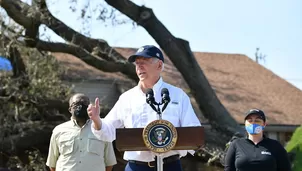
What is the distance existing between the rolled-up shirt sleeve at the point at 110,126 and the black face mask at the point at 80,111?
1419 millimetres

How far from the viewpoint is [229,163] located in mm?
5324

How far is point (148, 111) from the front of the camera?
3863mm

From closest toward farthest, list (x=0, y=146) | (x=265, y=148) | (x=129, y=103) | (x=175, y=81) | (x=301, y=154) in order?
(x=129, y=103) < (x=265, y=148) < (x=301, y=154) < (x=0, y=146) < (x=175, y=81)

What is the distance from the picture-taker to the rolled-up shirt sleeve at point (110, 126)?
3.76 meters

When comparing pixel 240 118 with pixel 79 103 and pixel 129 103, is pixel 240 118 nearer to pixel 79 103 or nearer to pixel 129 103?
pixel 79 103

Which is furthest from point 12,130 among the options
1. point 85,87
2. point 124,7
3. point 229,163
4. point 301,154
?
point 229,163

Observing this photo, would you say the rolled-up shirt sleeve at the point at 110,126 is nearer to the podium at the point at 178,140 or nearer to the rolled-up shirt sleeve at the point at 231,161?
the podium at the point at 178,140

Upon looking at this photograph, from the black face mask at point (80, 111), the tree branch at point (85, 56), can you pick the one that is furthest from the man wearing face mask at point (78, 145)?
the tree branch at point (85, 56)

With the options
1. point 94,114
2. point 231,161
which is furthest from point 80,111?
point 94,114

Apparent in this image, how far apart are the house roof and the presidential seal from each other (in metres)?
12.7

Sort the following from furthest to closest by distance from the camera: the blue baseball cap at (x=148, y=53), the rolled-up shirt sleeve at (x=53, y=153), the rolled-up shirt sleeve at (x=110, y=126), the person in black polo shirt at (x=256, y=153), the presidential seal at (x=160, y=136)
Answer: the rolled-up shirt sleeve at (x=53, y=153)
the person in black polo shirt at (x=256, y=153)
the blue baseball cap at (x=148, y=53)
the rolled-up shirt sleeve at (x=110, y=126)
the presidential seal at (x=160, y=136)

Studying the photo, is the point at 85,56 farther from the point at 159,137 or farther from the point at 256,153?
the point at 159,137

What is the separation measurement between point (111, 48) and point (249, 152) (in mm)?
7689

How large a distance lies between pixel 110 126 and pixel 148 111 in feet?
0.96
